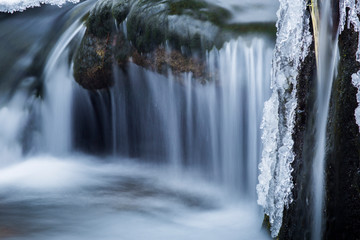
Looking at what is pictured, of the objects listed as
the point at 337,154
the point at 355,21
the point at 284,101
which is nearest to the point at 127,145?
the point at 284,101

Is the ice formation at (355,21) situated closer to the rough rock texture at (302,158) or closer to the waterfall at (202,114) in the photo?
the rough rock texture at (302,158)

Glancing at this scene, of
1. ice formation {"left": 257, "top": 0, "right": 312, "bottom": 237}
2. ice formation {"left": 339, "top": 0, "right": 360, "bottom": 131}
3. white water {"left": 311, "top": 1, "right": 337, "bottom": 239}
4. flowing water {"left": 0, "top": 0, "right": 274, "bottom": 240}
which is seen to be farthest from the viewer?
flowing water {"left": 0, "top": 0, "right": 274, "bottom": 240}

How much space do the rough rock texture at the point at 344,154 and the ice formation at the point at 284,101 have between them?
0.39 meters

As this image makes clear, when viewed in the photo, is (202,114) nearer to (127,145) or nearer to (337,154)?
(127,145)

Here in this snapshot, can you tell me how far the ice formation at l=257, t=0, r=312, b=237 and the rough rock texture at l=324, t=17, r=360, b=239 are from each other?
0.39m

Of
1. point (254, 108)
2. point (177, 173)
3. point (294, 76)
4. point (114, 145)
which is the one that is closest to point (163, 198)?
point (177, 173)

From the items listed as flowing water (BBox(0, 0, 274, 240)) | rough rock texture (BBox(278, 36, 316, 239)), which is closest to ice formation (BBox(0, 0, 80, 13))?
flowing water (BBox(0, 0, 274, 240))

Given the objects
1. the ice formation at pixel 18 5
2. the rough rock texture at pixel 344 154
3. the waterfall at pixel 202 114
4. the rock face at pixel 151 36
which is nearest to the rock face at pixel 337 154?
the rough rock texture at pixel 344 154

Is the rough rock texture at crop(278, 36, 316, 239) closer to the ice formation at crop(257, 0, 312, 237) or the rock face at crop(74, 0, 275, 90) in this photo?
the ice formation at crop(257, 0, 312, 237)

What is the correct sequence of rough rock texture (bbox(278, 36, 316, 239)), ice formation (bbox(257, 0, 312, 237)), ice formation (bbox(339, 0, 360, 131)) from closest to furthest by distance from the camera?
1. ice formation (bbox(339, 0, 360, 131))
2. rough rock texture (bbox(278, 36, 316, 239))
3. ice formation (bbox(257, 0, 312, 237))

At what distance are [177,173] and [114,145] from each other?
1.03 m

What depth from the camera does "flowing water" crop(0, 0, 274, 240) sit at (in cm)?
388

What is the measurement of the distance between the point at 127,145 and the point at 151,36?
4.50 ft

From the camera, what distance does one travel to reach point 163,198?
4383mm
